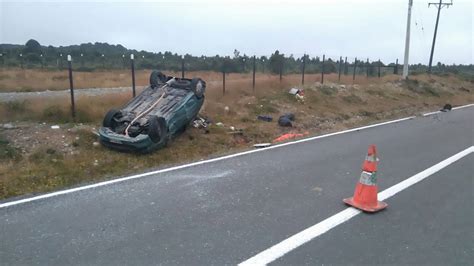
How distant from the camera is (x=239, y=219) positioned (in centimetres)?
495

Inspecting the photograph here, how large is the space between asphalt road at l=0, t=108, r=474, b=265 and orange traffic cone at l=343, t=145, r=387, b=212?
8.5 inches

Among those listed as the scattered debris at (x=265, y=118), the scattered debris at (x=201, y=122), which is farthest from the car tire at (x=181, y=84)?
the scattered debris at (x=265, y=118)

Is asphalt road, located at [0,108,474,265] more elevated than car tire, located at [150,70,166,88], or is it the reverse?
car tire, located at [150,70,166,88]

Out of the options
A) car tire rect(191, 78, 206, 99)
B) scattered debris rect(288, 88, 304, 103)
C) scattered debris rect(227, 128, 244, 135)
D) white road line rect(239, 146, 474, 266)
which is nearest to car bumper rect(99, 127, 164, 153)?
car tire rect(191, 78, 206, 99)

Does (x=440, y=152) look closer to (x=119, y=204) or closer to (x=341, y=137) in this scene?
(x=341, y=137)

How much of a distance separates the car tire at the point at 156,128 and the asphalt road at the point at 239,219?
1.54 metres

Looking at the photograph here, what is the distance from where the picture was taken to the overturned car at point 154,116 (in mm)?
8410

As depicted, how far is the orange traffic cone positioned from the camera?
529 cm

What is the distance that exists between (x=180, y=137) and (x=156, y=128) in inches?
63.0

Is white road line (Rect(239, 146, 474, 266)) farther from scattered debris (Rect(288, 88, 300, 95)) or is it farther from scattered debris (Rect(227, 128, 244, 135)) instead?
scattered debris (Rect(288, 88, 300, 95))

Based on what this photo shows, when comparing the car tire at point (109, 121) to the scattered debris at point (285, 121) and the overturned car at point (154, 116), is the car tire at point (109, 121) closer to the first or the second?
the overturned car at point (154, 116)

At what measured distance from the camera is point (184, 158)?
8875 millimetres

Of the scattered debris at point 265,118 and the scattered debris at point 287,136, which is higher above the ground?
the scattered debris at point 265,118

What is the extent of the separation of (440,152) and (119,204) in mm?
7146
